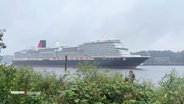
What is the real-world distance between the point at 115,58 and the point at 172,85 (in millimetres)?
57196

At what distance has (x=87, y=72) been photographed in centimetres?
904

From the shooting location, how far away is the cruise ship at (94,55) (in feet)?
212

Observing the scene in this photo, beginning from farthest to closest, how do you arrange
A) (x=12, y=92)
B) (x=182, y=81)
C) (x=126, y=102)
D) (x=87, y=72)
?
1. (x=87, y=72)
2. (x=182, y=81)
3. (x=12, y=92)
4. (x=126, y=102)

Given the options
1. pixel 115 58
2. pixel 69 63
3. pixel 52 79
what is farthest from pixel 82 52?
pixel 52 79

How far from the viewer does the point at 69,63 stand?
70.1m

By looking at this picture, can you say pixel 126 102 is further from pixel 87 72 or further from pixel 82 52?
pixel 82 52

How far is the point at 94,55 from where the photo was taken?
6750 cm

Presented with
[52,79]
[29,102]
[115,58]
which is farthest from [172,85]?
[115,58]

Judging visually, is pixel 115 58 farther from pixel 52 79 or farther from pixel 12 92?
pixel 12 92

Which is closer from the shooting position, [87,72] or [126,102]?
[126,102]

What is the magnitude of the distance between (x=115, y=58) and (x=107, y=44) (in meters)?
3.87

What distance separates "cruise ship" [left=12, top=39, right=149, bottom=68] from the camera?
6450 centimetres

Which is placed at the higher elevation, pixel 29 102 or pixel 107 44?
pixel 107 44

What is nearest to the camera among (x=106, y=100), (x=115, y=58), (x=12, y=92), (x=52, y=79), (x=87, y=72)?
(x=106, y=100)
